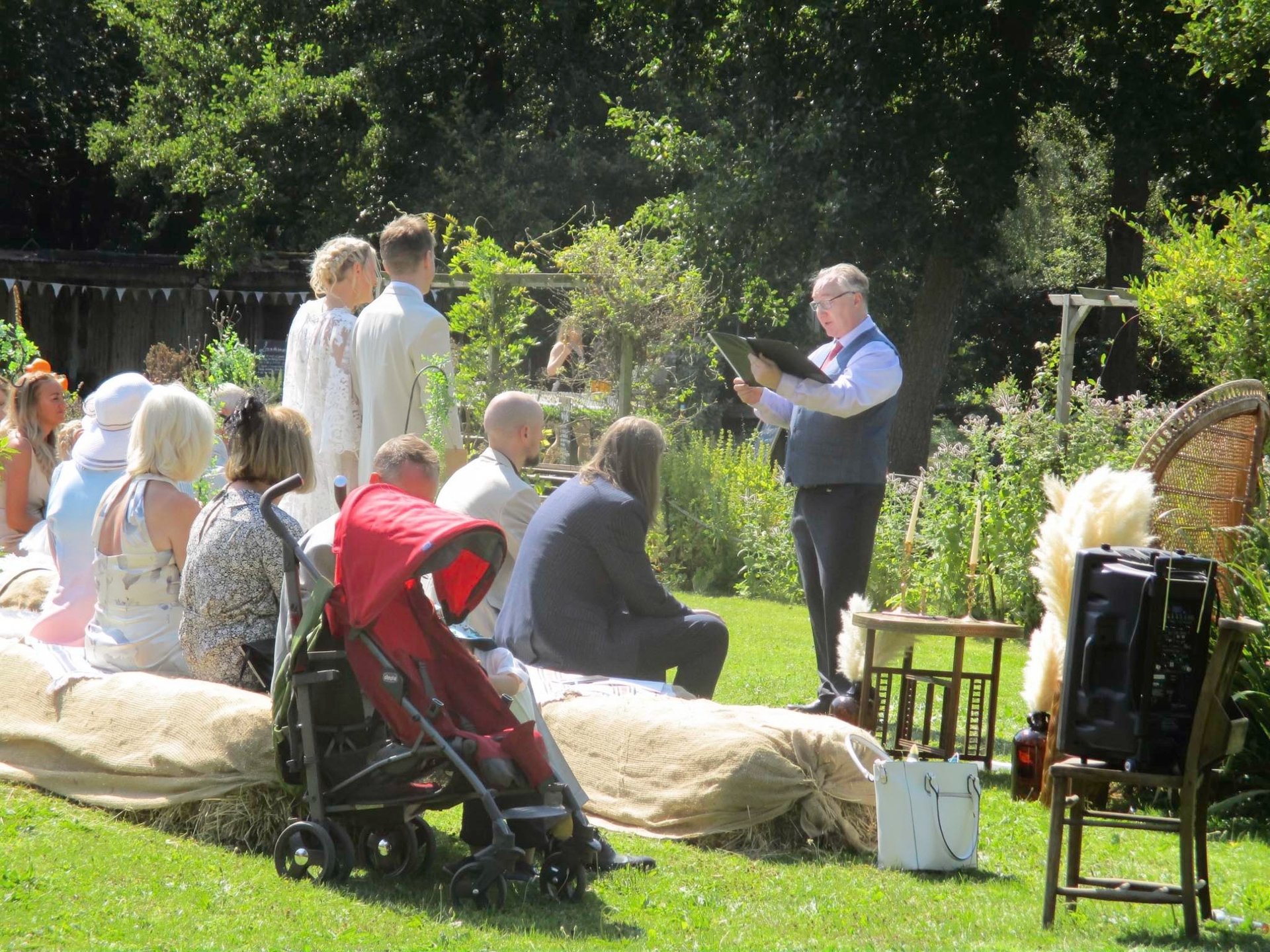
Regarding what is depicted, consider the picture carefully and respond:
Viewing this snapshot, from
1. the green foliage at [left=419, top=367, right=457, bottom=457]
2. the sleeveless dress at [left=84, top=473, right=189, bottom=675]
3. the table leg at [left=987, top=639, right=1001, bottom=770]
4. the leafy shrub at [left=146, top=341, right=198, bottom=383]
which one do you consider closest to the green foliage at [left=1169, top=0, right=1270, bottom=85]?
the table leg at [left=987, top=639, right=1001, bottom=770]

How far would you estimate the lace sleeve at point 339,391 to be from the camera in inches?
239

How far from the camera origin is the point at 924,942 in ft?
12.1

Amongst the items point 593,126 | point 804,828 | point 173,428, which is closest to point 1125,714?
point 804,828

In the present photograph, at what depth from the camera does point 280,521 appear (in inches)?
168

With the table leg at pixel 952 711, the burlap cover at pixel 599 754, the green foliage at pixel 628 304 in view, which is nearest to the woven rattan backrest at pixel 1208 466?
the table leg at pixel 952 711

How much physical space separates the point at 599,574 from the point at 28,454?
139 inches

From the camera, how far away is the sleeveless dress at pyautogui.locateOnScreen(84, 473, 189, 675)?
507 centimetres

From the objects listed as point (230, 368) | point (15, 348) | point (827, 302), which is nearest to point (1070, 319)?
point (827, 302)

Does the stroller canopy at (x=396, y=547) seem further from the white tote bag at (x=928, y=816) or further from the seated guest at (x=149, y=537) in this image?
the white tote bag at (x=928, y=816)

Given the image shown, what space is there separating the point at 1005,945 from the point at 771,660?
536 centimetres

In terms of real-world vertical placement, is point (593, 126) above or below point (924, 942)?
above

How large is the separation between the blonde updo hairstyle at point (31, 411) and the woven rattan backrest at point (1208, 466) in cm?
538

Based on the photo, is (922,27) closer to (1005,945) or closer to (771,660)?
(771,660)

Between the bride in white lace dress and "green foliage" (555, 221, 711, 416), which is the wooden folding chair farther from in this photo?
"green foliage" (555, 221, 711, 416)
